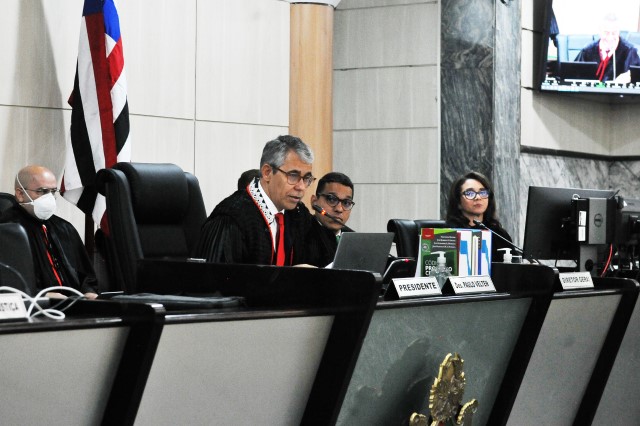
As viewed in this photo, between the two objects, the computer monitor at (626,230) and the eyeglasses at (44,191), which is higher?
the eyeglasses at (44,191)

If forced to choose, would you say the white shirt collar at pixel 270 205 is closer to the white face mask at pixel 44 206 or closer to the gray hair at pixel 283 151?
the gray hair at pixel 283 151

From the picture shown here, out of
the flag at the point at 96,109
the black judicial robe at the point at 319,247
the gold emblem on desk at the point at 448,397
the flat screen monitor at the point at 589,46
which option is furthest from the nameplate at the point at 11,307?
the flat screen monitor at the point at 589,46

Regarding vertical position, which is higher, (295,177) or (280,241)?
(295,177)

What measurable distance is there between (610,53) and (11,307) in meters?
5.88

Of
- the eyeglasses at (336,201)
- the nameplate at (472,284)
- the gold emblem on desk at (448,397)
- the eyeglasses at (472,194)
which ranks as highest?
the eyeglasses at (472,194)

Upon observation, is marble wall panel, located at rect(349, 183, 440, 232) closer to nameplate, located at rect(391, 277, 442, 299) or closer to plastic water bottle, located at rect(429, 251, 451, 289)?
plastic water bottle, located at rect(429, 251, 451, 289)

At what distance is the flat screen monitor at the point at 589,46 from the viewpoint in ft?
22.1

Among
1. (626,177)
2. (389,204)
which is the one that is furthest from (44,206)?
(626,177)

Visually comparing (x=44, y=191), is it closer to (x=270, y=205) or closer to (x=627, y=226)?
(x=270, y=205)

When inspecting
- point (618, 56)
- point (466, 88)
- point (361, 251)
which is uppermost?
point (618, 56)

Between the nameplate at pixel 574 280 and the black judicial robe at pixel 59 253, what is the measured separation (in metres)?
2.14

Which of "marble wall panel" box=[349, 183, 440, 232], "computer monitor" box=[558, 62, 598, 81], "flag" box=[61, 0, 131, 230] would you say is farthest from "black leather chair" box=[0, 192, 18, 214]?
"computer monitor" box=[558, 62, 598, 81]

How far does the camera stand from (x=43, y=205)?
424 cm

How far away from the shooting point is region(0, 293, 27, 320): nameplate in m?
1.58
